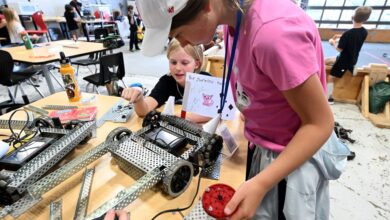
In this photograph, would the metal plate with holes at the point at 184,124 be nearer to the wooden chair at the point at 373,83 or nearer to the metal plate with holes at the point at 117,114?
the metal plate with holes at the point at 117,114

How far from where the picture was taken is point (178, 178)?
0.65 metres

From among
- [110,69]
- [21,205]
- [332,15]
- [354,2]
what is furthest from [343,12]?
[21,205]

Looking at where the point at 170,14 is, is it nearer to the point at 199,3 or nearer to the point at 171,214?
the point at 199,3

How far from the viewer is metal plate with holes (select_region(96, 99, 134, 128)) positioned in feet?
3.54

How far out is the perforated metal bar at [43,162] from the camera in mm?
585

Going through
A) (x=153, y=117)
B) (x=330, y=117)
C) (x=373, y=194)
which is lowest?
(x=373, y=194)

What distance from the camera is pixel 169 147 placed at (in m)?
0.77

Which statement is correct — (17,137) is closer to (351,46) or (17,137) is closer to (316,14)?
(351,46)

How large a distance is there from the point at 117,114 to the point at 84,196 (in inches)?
21.6

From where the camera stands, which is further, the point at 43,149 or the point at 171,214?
the point at 43,149

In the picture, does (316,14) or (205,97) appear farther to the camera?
(316,14)

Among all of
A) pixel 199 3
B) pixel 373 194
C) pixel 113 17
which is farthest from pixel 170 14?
pixel 113 17

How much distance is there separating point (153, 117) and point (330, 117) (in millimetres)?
642

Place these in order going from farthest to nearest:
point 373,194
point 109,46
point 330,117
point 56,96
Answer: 1. point 109,46
2. point 373,194
3. point 56,96
4. point 330,117
